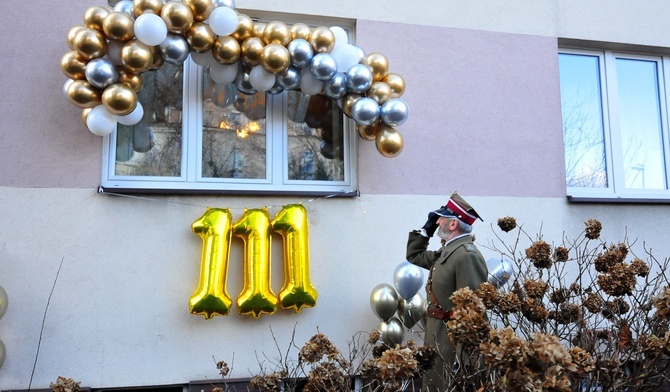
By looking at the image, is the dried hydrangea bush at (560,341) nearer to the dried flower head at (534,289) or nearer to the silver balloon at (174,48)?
the dried flower head at (534,289)

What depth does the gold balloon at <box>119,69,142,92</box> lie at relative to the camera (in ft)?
13.0

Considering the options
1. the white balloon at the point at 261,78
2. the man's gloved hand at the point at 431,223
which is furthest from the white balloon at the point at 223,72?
the man's gloved hand at the point at 431,223

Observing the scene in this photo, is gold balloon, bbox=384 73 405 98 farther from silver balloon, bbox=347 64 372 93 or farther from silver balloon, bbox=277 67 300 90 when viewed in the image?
Result: silver balloon, bbox=277 67 300 90

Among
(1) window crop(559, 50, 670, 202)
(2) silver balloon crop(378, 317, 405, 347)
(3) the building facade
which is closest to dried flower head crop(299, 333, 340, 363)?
(3) the building facade

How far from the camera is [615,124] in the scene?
5445 millimetres

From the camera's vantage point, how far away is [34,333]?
4020 mm

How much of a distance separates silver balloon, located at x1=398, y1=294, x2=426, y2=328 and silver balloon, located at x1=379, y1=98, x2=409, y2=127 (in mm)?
1178

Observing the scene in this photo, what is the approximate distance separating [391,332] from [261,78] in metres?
1.86

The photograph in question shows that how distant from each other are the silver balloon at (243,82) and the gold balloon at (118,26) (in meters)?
0.77

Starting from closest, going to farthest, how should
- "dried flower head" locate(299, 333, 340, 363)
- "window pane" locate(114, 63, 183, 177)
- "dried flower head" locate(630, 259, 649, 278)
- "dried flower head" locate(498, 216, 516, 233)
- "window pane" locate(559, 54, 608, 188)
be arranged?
"dried flower head" locate(299, 333, 340, 363), "dried flower head" locate(630, 259, 649, 278), "dried flower head" locate(498, 216, 516, 233), "window pane" locate(114, 63, 183, 177), "window pane" locate(559, 54, 608, 188)

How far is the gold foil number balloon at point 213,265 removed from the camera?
161 inches

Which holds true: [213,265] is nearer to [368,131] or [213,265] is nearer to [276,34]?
[368,131]

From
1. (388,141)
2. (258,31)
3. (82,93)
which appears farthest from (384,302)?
(82,93)

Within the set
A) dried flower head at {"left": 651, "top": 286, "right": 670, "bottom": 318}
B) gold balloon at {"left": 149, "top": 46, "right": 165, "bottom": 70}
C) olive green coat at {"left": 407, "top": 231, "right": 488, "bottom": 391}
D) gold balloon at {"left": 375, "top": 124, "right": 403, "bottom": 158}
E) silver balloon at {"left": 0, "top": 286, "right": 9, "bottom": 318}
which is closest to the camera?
dried flower head at {"left": 651, "top": 286, "right": 670, "bottom": 318}
